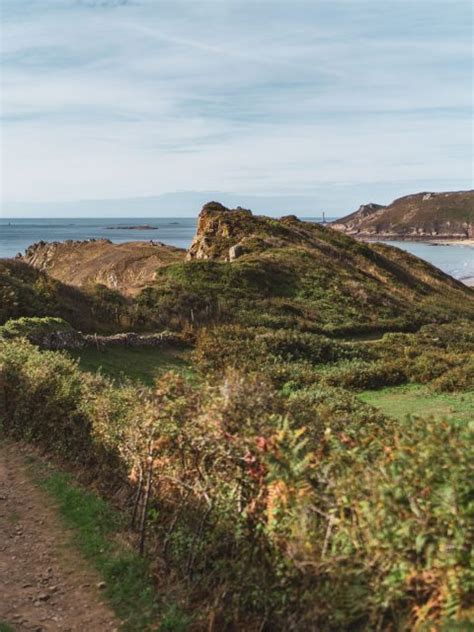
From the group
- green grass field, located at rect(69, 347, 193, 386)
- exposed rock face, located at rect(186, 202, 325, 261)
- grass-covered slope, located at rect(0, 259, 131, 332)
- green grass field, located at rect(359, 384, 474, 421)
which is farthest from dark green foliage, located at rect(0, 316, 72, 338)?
exposed rock face, located at rect(186, 202, 325, 261)

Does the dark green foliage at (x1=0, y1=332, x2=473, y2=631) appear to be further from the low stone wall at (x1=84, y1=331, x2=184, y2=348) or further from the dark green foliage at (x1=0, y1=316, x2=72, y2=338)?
the low stone wall at (x1=84, y1=331, x2=184, y2=348)

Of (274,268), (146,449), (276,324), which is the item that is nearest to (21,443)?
(146,449)

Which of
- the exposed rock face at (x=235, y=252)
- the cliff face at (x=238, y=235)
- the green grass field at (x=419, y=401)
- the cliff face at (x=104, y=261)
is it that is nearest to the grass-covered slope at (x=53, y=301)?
the cliff face at (x=104, y=261)

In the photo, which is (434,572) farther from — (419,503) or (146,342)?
(146,342)

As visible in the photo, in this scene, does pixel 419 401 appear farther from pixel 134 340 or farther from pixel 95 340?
pixel 95 340

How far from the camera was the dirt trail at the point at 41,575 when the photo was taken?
9219 mm

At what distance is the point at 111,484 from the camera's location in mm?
12852

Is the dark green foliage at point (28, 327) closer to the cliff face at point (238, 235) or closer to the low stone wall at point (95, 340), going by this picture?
the low stone wall at point (95, 340)

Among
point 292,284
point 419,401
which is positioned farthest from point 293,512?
point 292,284

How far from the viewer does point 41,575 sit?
1053 cm

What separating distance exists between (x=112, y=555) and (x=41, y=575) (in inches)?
47.7

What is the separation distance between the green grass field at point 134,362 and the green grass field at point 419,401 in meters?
7.99

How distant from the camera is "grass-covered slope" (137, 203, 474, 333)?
41312 millimetres

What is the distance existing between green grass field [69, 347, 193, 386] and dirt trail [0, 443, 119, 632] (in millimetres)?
11497
